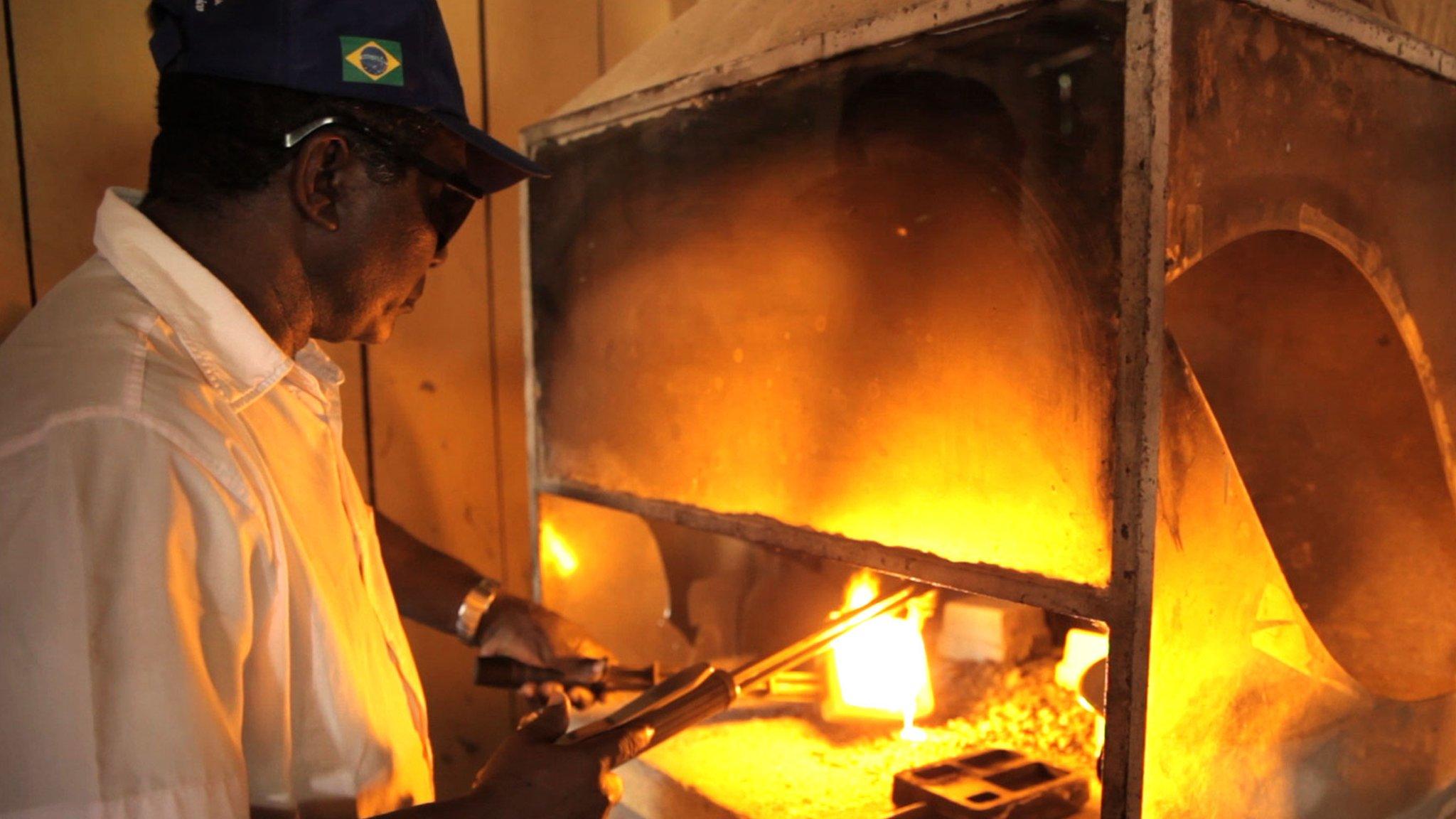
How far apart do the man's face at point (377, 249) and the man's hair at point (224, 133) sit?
6 cm

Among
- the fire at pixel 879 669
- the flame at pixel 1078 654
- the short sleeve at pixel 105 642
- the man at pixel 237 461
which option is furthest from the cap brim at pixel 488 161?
the flame at pixel 1078 654

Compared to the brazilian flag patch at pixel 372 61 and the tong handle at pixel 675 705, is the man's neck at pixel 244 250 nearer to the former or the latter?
the brazilian flag patch at pixel 372 61

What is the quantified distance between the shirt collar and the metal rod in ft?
1.82

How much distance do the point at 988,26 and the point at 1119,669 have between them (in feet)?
1.66

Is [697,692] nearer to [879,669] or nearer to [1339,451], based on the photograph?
[879,669]

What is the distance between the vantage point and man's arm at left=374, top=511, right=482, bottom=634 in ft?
3.98

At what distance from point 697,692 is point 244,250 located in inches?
22.5

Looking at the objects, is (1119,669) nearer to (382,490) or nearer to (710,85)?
(710,85)

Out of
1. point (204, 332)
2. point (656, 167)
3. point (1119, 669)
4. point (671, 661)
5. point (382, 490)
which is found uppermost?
point (656, 167)

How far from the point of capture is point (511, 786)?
782 mm

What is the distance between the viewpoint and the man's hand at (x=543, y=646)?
1.13 meters

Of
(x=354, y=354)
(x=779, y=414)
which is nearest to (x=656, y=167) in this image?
(x=779, y=414)

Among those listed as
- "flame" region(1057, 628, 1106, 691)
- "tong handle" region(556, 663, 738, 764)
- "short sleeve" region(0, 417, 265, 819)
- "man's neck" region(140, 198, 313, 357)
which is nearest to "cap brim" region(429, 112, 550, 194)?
"man's neck" region(140, 198, 313, 357)

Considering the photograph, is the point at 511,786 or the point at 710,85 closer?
the point at 511,786
